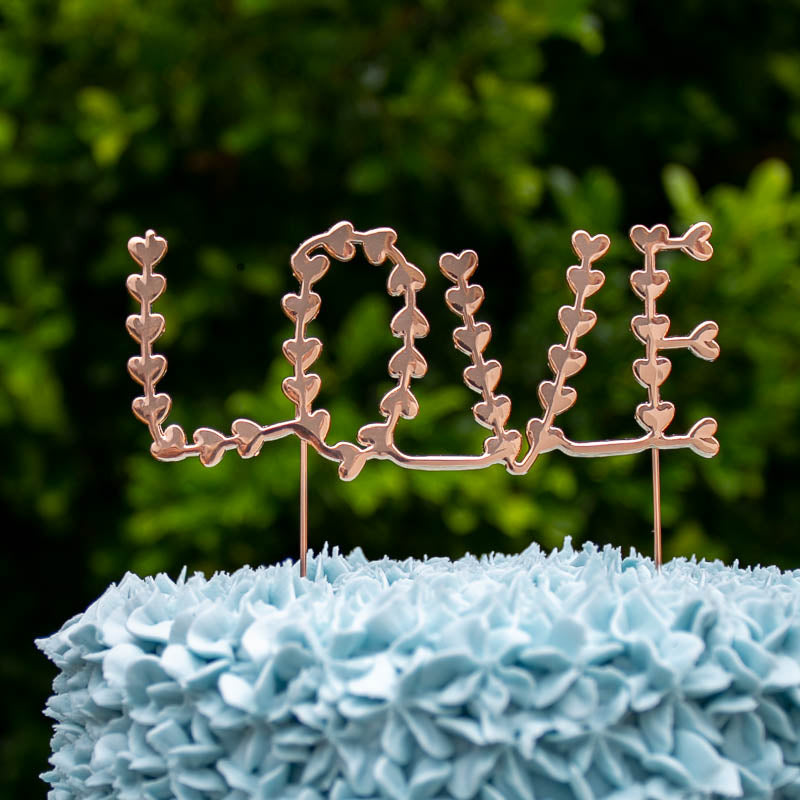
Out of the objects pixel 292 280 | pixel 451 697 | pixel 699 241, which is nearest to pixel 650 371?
pixel 699 241

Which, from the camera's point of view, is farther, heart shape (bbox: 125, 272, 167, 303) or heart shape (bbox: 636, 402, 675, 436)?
heart shape (bbox: 636, 402, 675, 436)

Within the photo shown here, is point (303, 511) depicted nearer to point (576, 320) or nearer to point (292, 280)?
point (576, 320)

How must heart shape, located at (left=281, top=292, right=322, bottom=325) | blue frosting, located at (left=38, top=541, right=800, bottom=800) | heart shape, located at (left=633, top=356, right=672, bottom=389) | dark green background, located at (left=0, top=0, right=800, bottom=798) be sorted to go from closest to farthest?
1. blue frosting, located at (left=38, top=541, right=800, bottom=800)
2. heart shape, located at (left=281, top=292, right=322, bottom=325)
3. heart shape, located at (left=633, top=356, right=672, bottom=389)
4. dark green background, located at (left=0, top=0, right=800, bottom=798)

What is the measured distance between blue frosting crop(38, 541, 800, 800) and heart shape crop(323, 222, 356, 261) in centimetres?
34

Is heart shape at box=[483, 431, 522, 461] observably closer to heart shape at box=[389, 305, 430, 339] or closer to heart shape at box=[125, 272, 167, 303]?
heart shape at box=[389, 305, 430, 339]

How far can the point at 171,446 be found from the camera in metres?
1.14

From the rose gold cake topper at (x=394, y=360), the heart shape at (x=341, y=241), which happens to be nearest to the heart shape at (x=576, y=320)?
the rose gold cake topper at (x=394, y=360)

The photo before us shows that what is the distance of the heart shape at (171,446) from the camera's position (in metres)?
1.13

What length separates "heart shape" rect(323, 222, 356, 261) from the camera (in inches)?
44.0

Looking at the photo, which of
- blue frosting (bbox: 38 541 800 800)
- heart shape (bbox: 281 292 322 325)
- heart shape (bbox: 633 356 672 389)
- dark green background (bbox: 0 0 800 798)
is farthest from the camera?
dark green background (bbox: 0 0 800 798)

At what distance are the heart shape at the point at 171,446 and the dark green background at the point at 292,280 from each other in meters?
0.88

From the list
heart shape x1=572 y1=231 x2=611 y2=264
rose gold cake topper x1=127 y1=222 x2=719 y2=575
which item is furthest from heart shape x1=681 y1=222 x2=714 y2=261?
heart shape x1=572 y1=231 x2=611 y2=264

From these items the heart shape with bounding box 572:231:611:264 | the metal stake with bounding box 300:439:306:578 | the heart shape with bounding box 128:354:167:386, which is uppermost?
the heart shape with bounding box 572:231:611:264

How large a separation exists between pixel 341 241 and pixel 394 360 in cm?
13
